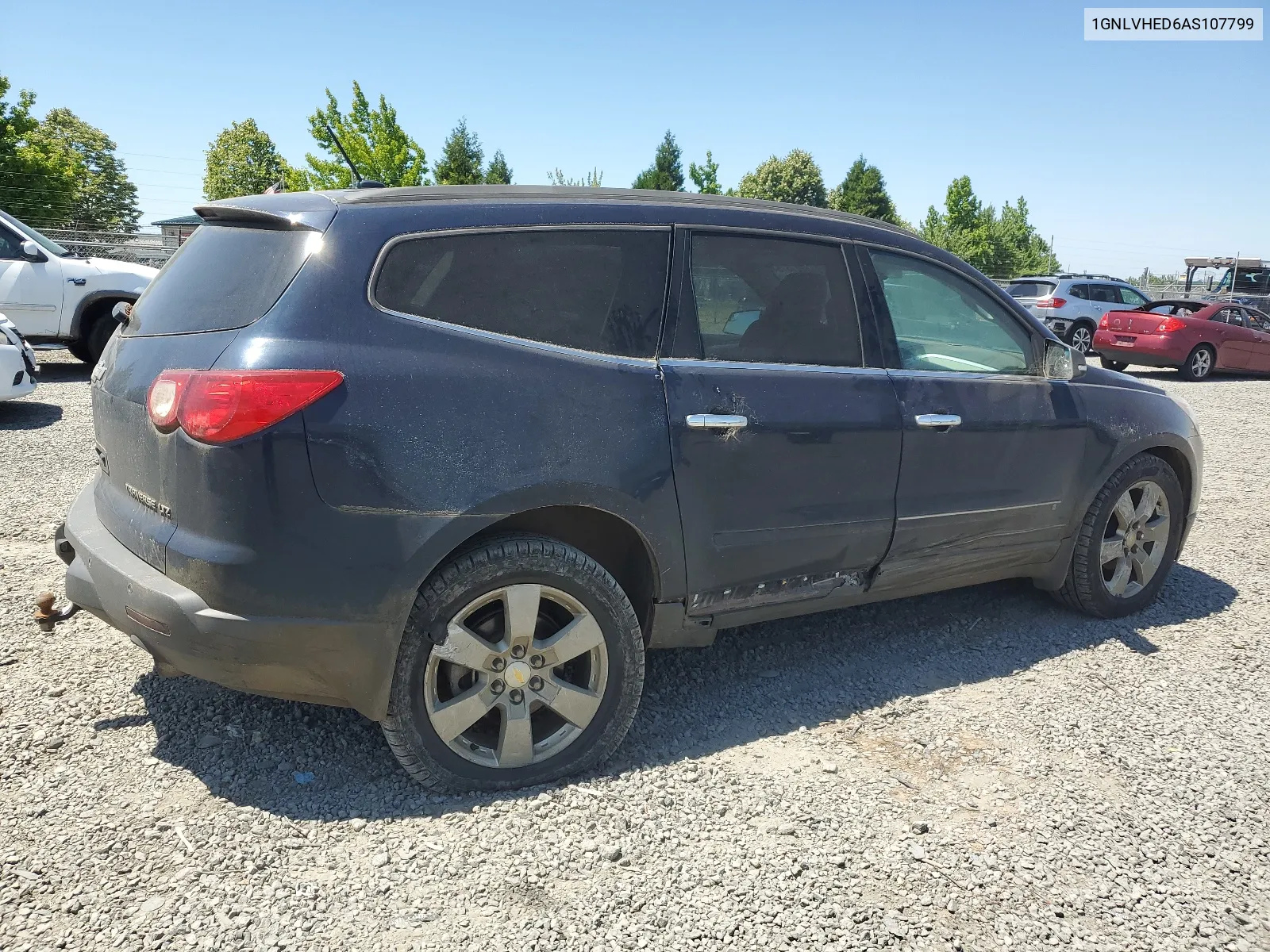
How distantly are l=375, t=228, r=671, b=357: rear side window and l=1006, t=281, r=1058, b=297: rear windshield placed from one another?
1893 centimetres

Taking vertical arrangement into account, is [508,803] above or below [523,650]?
below

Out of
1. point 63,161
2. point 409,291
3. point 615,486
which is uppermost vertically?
point 63,161

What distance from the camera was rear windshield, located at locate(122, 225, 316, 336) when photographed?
268cm

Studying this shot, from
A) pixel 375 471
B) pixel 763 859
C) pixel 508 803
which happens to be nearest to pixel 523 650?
pixel 508 803

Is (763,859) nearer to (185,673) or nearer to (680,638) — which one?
(680,638)

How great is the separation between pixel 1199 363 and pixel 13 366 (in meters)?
17.8

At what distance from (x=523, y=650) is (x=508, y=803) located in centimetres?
46

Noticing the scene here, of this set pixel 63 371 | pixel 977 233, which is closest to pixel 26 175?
pixel 63 371

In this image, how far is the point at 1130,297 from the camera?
66.8 feet

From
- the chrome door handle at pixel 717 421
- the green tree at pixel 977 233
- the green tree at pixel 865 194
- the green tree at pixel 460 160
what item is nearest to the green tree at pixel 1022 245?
the green tree at pixel 977 233

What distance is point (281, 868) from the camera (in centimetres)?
249

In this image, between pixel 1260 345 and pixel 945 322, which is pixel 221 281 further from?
pixel 1260 345

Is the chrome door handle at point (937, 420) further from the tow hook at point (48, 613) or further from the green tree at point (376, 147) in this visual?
the green tree at point (376, 147)

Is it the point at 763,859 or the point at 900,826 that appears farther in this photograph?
the point at 900,826
